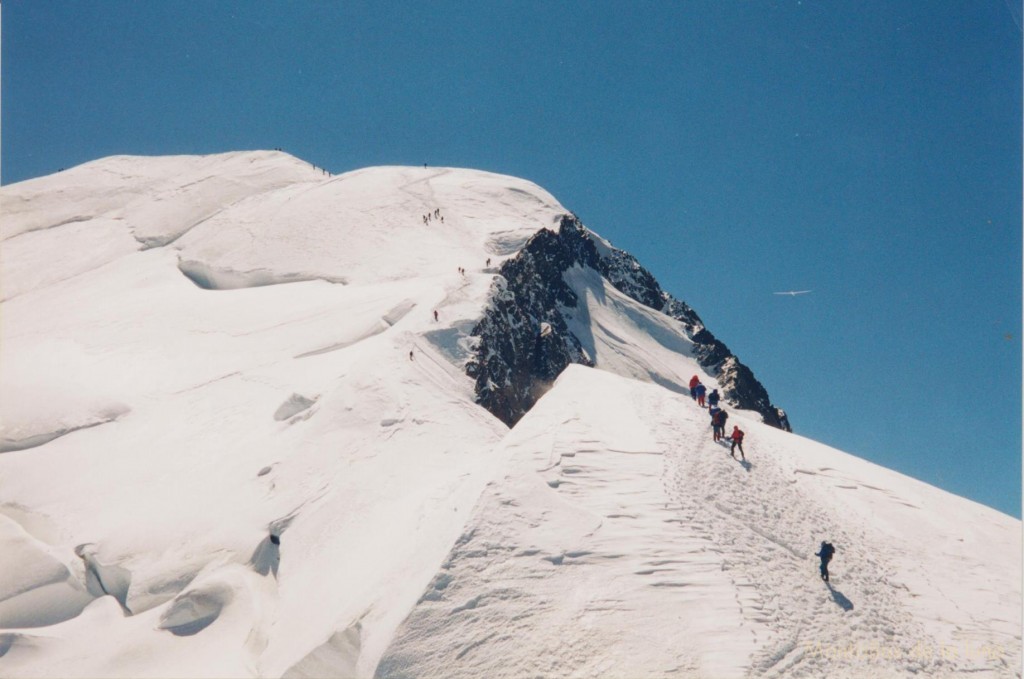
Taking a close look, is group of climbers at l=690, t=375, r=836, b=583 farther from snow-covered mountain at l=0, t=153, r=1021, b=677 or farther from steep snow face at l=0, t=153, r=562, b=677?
steep snow face at l=0, t=153, r=562, b=677

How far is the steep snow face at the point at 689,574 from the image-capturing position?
14.3m

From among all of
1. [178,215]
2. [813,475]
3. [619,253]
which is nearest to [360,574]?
[813,475]

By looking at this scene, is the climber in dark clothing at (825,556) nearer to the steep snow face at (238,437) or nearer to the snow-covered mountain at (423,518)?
the snow-covered mountain at (423,518)

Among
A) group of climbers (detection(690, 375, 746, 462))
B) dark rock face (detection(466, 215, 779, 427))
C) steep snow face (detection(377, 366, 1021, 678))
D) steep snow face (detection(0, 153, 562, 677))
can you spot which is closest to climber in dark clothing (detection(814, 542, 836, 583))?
steep snow face (detection(377, 366, 1021, 678))

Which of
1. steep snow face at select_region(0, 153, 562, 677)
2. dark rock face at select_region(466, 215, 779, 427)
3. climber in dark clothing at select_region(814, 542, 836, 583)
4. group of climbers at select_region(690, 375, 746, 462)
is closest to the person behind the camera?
climber in dark clothing at select_region(814, 542, 836, 583)

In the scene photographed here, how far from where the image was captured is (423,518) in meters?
18.7

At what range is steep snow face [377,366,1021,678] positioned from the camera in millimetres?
14320

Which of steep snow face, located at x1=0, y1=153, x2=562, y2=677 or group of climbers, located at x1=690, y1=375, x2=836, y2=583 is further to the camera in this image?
steep snow face, located at x1=0, y1=153, x2=562, y2=677

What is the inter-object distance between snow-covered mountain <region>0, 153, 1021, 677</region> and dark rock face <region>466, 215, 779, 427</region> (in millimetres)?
361

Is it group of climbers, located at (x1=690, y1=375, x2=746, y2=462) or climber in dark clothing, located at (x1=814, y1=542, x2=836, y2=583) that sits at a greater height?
group of climbers, located at (x1=690, y1=375, x2=746, y2=462)

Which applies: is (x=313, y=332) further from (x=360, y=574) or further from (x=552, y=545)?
(x=552, y=545)

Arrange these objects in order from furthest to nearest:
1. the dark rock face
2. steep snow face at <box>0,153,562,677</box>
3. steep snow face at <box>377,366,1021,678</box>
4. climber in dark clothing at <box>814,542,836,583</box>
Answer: the dark rock face, steep snow face at <box>0,153,562,677</box>, climber in dark clothing at <box>814,542,836,583</box>, steep snow face at <box>377,366,1021,678</box>

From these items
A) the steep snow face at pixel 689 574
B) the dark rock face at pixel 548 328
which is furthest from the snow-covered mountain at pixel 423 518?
the dark rock face at pixel 548 328

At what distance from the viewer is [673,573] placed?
621 inches
